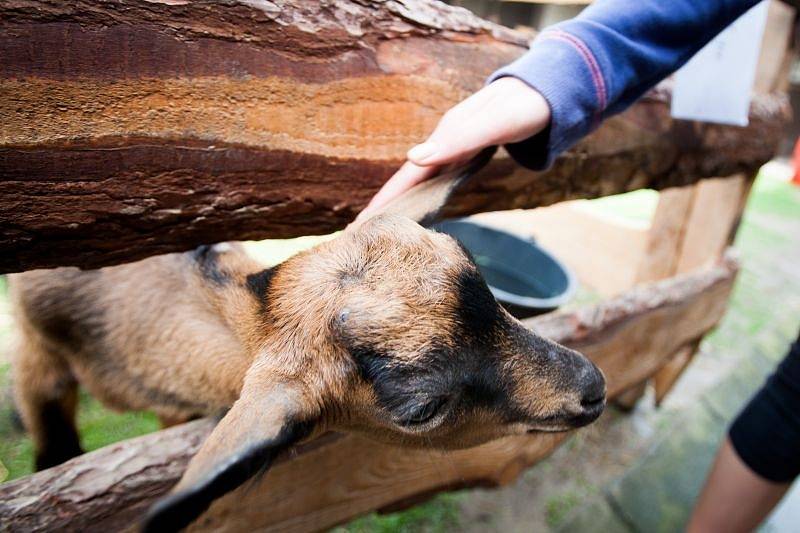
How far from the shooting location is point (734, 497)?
1.90m

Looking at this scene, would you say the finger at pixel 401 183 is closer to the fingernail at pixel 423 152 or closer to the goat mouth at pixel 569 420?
the fingernail at pixel 423 152

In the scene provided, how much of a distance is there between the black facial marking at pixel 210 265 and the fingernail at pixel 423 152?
0.64m

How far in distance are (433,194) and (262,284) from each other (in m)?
0.47

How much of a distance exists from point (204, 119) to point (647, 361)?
2.21 m

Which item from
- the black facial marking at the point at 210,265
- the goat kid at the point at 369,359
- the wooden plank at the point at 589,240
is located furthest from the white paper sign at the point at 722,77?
the wooden plank at the point at 589,240

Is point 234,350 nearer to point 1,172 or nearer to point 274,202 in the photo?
point 274,202

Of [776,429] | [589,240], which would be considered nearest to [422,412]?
[776,429]

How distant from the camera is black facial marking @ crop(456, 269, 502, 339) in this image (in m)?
1.04

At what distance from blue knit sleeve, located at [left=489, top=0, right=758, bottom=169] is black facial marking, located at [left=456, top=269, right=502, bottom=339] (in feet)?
1.61

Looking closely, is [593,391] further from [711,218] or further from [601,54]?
[711,218]

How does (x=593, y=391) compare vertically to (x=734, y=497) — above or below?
above

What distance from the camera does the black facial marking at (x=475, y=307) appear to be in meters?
1.04

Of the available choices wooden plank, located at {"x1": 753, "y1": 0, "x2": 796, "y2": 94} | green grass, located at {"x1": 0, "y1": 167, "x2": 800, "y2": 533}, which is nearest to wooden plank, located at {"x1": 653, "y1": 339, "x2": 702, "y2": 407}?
green grass, located at {"x1": 0, "y1": 167, "x2": 800, "y2": 533}

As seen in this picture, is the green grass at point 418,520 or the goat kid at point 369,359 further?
the green grass at point 418,520
